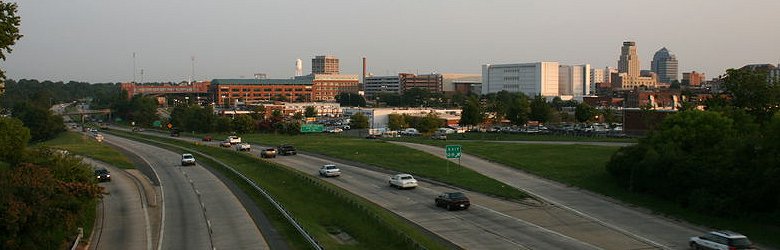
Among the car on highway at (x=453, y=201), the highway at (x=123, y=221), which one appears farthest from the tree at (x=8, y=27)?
the car on highway at (x=453, y=201)

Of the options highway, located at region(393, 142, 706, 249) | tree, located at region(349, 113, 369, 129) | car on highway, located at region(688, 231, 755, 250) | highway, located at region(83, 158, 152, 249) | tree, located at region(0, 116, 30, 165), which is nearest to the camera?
car on highway, located at region(688, 231, 755, 250)

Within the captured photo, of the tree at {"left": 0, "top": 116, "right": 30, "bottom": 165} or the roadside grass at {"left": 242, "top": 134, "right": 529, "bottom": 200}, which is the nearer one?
the tree at {"left": 0, "top": 116, "right": 30, "bottom": 165}

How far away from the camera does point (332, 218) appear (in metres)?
35.0

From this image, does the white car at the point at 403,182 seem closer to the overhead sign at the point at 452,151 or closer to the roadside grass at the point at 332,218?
the roadside grass at the point at 332,218

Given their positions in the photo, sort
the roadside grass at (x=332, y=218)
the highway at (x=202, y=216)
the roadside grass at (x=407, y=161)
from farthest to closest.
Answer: the roadside grass at (x=407, y=161)
the highway at (x=202, y=216)
the roadside grass at (x=332, y=218)

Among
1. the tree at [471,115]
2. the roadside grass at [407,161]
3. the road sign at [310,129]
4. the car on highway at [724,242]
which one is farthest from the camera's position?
the road sign at [310,129]

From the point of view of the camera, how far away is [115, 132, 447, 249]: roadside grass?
28562mm

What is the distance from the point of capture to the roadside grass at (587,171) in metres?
34.9

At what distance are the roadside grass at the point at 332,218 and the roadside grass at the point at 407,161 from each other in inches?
348

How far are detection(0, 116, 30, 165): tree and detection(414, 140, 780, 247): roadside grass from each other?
35.2m

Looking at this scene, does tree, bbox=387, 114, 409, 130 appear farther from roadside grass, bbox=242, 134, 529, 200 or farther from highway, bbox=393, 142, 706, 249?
highway, bbox=393, 142, 706, 249

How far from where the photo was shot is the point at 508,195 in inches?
1731

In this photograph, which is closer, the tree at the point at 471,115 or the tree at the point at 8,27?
the tree at the point at 8,27

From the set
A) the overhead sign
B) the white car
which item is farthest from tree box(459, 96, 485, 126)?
the white car
